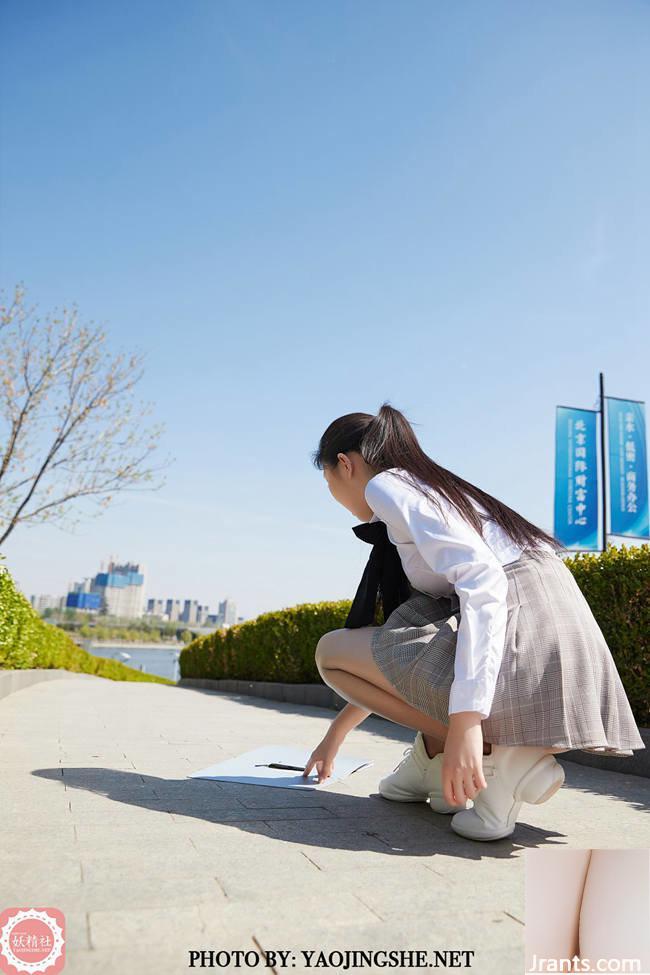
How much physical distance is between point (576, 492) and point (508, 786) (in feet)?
29.8

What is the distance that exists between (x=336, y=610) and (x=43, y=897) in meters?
6.05

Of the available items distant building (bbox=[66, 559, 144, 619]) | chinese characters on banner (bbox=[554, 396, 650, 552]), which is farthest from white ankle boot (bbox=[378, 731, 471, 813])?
distant building (bbox=[66, 559, 144, 619])

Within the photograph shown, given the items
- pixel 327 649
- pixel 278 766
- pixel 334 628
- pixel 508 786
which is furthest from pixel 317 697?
pixel 508 786

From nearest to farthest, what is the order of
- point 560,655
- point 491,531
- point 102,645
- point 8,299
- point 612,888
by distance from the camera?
point 612,888 → point 560,655 → point 491,531 → point 8,299 → point 102,645

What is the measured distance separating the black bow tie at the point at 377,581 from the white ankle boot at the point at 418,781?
0.50 metres

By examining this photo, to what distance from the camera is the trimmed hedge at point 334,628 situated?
3.77m

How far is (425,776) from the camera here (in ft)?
8.02

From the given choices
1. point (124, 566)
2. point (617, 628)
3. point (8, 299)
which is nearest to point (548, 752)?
point (617, 628)

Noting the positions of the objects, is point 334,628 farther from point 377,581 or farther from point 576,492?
point 377,581

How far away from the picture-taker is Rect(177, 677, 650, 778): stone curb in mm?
3514

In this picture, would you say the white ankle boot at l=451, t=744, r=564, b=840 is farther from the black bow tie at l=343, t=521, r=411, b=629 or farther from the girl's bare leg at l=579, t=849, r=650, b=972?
the girl's bare leg at l=579, t=849, r=650, b=972

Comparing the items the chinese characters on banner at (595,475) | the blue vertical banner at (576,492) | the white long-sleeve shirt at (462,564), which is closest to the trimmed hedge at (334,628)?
the white long-sleeve shirt at (462,564)

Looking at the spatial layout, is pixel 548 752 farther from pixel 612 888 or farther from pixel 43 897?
pixel 43 897

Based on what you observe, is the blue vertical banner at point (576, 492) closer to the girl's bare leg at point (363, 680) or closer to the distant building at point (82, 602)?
the girl's bare leg at point (363, 680)
